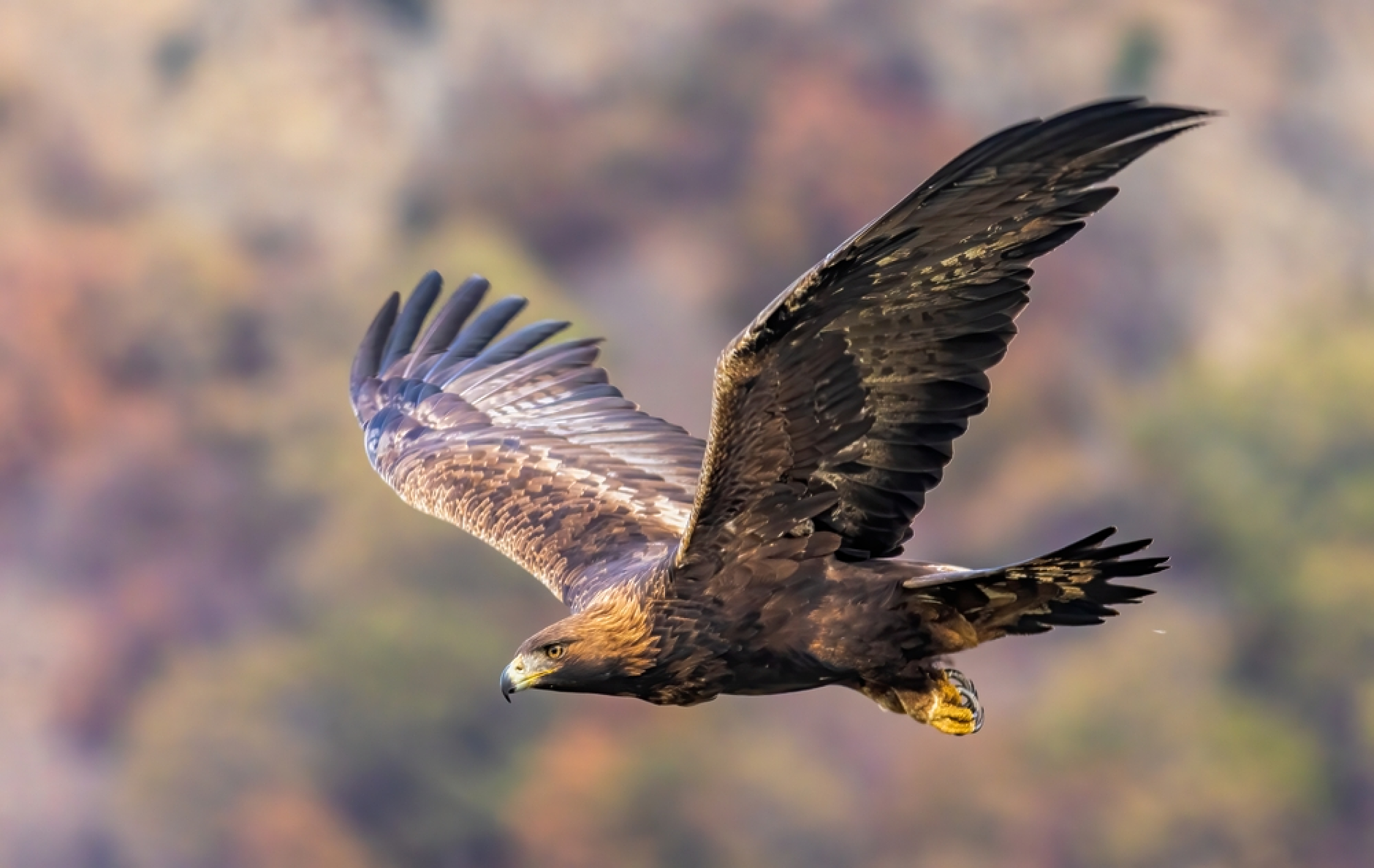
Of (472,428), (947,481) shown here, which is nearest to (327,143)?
(947,481)

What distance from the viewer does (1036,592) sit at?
791cm


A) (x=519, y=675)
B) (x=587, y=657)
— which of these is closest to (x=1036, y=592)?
(x=587, y=657)

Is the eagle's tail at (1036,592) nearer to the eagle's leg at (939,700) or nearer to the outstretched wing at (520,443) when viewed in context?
the eagle's leg at (939,700)

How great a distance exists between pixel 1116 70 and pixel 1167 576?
17.5 meters

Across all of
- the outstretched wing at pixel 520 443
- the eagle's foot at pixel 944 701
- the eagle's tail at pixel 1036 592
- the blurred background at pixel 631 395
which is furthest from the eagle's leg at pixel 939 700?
the blurred background at pixel 631 395

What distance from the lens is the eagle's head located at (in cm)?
793

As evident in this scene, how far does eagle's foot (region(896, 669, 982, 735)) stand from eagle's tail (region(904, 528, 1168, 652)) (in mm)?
292

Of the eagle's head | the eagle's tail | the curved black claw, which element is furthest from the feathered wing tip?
the eagle's tail

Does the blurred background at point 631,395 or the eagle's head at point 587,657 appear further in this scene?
the blurred background at point 631,395

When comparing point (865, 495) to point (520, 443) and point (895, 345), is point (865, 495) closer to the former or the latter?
point (895, 345)

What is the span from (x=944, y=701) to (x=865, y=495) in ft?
3.25

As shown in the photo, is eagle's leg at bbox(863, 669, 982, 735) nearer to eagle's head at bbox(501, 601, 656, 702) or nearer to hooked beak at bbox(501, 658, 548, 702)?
eagle's head at bbox(501, 601, 656, 702)

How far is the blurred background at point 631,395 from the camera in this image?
174 feet

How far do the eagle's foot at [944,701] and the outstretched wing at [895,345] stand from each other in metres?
0.62
